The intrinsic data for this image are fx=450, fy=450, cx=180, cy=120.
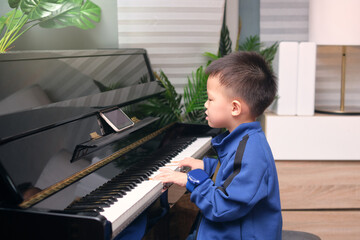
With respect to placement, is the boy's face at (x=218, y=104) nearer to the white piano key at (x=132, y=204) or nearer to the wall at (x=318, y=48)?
the white piano key at (x=132, y=204)

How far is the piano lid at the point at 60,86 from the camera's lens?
1.28 metres

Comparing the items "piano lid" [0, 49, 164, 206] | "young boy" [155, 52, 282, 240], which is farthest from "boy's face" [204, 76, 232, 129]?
"piano lid" [0, 49, 164, 206]

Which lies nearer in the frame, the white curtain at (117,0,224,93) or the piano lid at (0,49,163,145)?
the piano lid at (0,49,163,145)

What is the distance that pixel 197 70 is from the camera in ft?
8.38

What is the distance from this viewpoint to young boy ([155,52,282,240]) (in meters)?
1.25

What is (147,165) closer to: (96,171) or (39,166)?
(96,171)

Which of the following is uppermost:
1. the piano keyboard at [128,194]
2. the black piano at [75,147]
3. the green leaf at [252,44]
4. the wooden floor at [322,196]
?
the green leaf at [252,44]

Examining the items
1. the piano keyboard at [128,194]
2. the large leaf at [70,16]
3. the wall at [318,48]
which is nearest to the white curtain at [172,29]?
the large leaf at [70,16]

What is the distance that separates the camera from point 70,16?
2234 mm

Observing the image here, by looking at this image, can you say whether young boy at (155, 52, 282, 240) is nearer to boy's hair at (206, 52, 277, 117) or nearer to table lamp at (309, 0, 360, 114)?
boy's hair at (206, 52, 277, 117)

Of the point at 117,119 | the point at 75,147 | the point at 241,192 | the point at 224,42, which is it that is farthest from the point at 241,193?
the point at 224,42

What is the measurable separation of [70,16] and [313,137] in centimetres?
151

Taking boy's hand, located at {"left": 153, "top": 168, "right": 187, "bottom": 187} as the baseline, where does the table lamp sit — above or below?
above

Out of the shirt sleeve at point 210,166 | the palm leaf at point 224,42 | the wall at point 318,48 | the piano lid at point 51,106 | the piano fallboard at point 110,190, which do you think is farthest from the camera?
the wall at point 318,48
